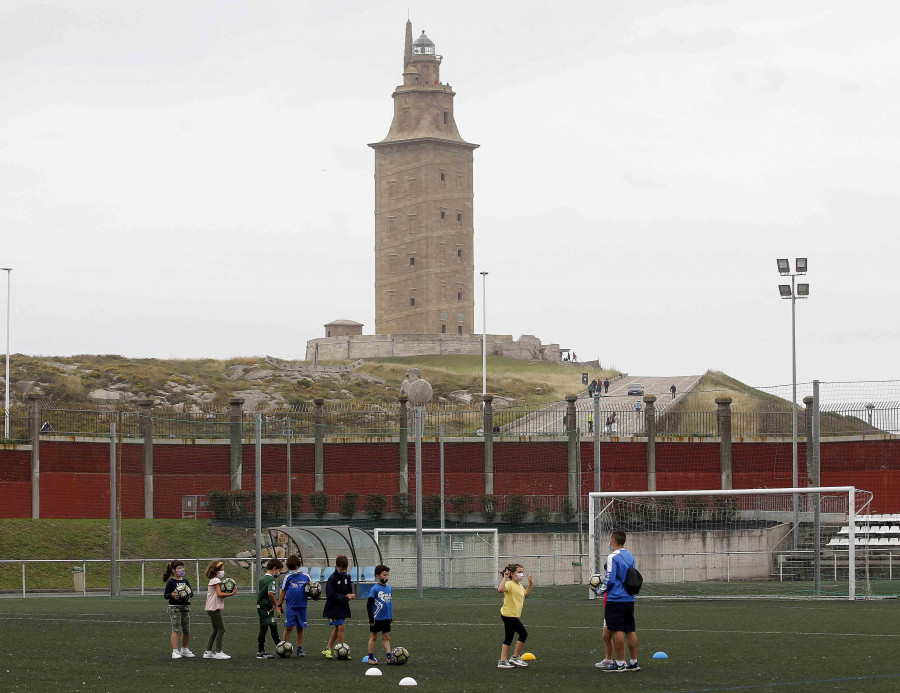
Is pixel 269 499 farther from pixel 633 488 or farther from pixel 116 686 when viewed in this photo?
pixel 116 686

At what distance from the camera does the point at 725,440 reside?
155 ft

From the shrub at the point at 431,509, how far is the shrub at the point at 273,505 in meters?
4.47

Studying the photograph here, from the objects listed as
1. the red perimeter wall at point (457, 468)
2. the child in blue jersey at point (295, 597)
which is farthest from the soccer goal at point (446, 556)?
the child in blue jersey at point (295, 597)

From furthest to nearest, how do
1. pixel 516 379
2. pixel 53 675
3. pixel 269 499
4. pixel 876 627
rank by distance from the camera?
pixel 516 379
pixel 269 499
pixel 876 627
pixel 53 675

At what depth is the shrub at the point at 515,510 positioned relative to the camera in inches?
1703

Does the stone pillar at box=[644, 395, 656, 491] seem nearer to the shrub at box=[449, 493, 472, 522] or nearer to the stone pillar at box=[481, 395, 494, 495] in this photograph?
the stone pillar at box=[481, 395, 494, 495]

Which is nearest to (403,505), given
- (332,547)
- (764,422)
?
(332,547)

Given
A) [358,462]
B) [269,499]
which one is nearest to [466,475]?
[358,462]

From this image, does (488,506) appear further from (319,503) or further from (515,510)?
(319,503)

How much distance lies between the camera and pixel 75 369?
81188 millimetres

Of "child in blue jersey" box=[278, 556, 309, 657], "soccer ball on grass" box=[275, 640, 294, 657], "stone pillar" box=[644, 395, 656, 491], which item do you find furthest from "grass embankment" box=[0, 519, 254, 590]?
"soccer ball on grass" box=[275, 640, 294, 657]

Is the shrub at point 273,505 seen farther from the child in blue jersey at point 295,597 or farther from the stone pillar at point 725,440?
the child in blue jersey at point 295,597

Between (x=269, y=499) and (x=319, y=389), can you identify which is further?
(x=319, y=389)

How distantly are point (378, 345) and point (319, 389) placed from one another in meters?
25.9
